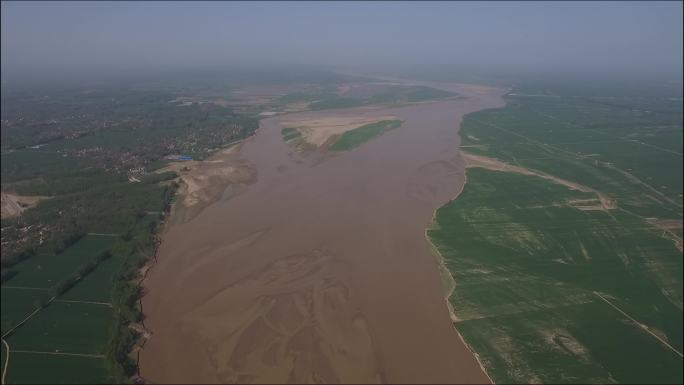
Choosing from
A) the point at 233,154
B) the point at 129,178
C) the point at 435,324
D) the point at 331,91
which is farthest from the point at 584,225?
the point at 331,91

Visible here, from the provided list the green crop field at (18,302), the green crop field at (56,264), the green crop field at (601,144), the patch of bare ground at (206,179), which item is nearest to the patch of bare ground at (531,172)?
the green crop field at (601,144)

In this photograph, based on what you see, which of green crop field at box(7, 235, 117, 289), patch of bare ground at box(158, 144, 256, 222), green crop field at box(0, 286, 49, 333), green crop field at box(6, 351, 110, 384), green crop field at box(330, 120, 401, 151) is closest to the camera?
green crop field at box(6, 351, 110, 384)

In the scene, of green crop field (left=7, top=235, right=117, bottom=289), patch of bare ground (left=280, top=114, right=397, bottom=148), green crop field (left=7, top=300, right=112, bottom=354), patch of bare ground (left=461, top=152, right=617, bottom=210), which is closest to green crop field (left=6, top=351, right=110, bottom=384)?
green crop field (left=7, top=300, right=112, bottom=354)

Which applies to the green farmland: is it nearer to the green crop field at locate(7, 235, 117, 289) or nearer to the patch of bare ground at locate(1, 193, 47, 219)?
the green crop field at locate(7, 235, 117, 289)

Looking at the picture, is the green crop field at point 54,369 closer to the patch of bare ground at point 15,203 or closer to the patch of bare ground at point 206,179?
the patch of bare ground at point 206,179

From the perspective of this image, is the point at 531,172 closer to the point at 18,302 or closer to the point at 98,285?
the point at 98,285
